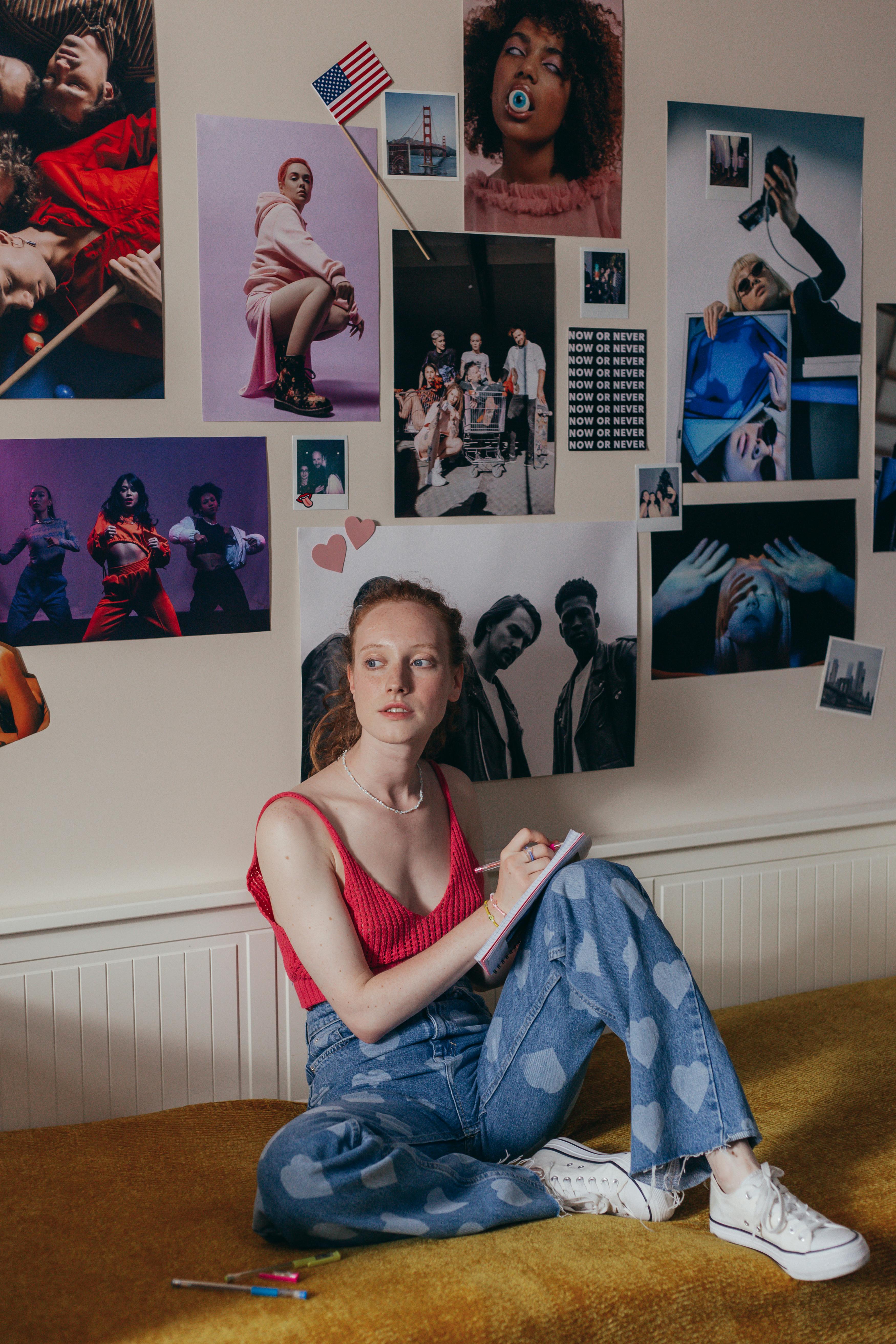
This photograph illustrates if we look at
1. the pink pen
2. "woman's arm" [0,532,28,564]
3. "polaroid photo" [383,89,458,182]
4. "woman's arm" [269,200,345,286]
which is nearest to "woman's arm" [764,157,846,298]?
"polaroid photo" [383,89,458,182]

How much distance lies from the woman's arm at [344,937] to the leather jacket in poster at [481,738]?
458 millimetres

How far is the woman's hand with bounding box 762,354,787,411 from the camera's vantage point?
2137 millimetres

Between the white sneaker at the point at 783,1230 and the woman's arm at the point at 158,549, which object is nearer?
the white sneaker at the point at 783,1230

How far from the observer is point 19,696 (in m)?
1.71

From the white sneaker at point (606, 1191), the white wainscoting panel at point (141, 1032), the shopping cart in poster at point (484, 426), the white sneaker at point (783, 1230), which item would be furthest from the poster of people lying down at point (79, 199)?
the white sneaker at point (783, 1230)

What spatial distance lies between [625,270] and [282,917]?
49.8 inches

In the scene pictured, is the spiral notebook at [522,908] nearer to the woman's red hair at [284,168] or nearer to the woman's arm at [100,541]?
the woman's arm at [100,541]

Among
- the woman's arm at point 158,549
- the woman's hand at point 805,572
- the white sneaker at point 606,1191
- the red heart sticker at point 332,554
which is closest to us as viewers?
the white sneaker at point 606,1191

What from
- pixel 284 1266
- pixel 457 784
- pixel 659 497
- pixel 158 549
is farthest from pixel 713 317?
pixel 284 1266

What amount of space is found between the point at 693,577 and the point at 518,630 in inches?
14.6

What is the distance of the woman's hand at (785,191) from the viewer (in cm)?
210

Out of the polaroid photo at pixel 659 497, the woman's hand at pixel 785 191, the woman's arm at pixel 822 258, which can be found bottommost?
the polaroid photo at pixel 659 497

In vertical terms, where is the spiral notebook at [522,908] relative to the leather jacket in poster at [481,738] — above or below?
below

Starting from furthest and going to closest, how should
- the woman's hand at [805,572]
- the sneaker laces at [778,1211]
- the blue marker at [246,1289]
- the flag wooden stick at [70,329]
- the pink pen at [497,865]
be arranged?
the woman's hand at [805,572] → the flag wooden stick at [70,329] → the pink pen at [497,865] → the sneaker laces at [778,1211] → the blue marker at [246,1289]
